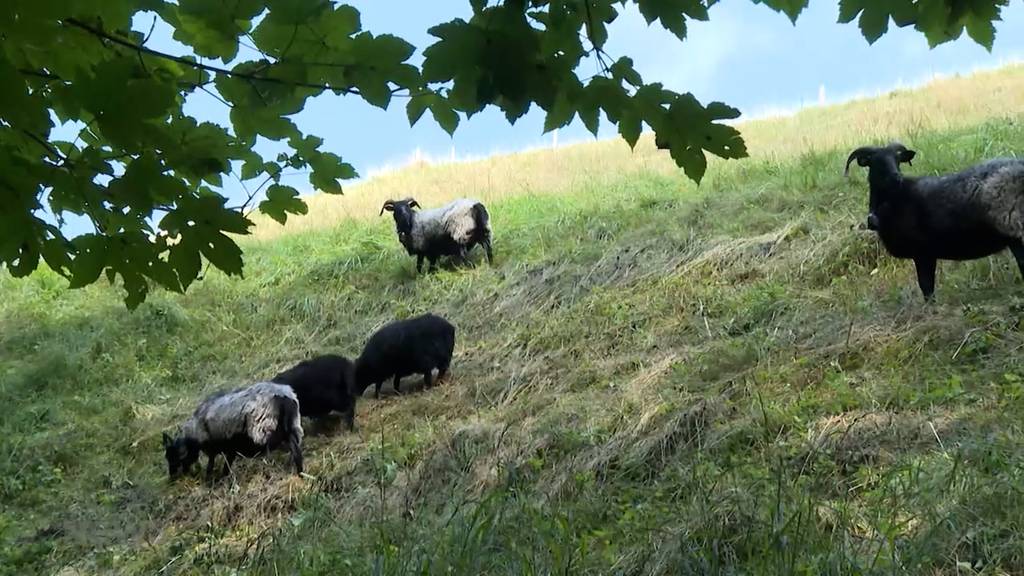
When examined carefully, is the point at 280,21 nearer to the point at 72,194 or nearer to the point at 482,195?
the point at 72,194

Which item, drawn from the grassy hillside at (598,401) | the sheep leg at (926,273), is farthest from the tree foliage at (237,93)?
the sheep leg at (926,273)

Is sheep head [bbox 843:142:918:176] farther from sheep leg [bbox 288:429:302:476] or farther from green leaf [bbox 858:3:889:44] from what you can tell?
green leaf [bbox 858:3:889:44]

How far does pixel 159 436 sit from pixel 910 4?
9034 millimetres

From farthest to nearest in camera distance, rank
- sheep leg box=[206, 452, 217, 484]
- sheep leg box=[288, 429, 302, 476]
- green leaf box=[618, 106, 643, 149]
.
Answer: sheep leg box=[206, 452, 217, 484] < sheep leg box=[288, 429, 302, 476] < green leaf box=[618, 106, 643, 149]

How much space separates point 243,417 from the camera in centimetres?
876

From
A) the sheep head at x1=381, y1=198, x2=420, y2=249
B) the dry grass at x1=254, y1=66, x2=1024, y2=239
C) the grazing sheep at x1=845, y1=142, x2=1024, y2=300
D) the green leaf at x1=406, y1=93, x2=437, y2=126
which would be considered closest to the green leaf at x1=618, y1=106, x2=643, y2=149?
the green leaf at x1=406, y1=93, x2=437, y2=126

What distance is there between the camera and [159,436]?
33.4ft

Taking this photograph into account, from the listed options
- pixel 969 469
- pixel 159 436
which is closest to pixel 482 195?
pixel 159 436

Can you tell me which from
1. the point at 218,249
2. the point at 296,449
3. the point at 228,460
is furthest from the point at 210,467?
the point at 218,249

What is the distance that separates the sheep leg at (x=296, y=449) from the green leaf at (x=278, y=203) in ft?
15.7

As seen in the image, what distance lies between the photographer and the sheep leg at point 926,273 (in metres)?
8.29

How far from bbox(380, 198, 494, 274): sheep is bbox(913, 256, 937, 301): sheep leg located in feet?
20.6

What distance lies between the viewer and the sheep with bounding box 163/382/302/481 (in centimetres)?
863

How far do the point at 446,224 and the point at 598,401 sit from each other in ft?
19.6
